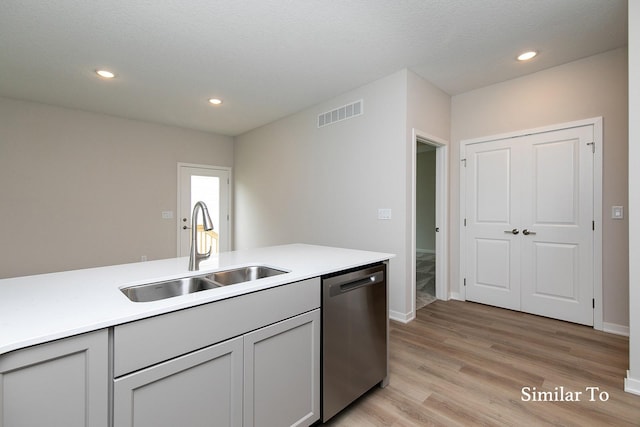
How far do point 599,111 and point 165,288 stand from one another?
13.1ft

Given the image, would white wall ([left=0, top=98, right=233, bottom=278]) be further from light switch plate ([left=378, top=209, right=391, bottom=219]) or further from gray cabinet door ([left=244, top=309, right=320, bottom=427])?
gray cabinet door ([left=244, top=309, right=320, bottom=427])

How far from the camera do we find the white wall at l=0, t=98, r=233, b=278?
3.91 metres

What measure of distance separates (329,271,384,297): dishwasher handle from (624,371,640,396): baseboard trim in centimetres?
173

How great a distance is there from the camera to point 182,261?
74.2 inches

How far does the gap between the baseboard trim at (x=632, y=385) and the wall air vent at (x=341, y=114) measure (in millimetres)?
3220

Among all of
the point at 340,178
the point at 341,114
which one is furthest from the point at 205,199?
the point at 341,114

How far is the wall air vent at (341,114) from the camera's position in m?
3.65

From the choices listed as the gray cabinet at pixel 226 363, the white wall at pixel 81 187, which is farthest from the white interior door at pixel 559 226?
the white wall at pixel 81 187

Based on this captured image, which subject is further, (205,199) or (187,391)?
(205,199)

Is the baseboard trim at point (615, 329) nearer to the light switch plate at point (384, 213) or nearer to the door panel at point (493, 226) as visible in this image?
the door panel at point (493, 226)

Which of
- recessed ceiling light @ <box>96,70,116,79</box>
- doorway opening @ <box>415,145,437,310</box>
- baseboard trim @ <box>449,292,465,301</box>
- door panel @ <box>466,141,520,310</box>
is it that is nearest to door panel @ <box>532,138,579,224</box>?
door panel @ <box>466,141,520,310</box>

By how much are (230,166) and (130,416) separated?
5.52 metres

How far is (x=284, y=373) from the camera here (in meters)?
1.42

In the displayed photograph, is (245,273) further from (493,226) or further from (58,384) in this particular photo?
(493,226)
